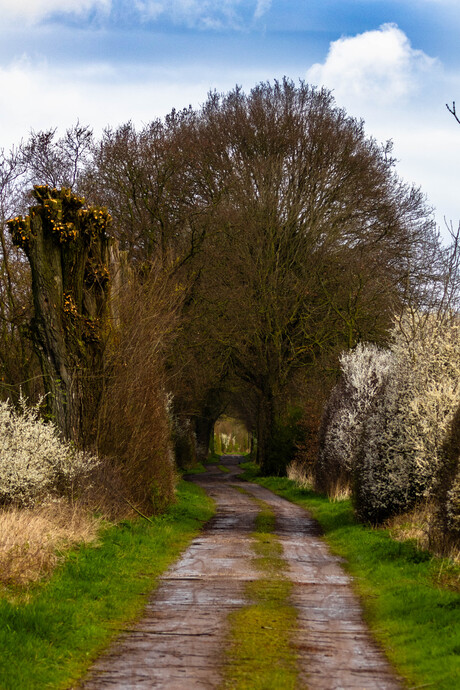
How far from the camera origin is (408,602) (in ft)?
31.6

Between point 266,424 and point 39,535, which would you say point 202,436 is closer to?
point 266,424

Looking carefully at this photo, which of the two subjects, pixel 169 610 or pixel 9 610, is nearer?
pixel 9 610

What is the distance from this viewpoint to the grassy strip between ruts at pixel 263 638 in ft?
21.4

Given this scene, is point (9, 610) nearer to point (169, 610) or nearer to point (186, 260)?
point (169, 610)

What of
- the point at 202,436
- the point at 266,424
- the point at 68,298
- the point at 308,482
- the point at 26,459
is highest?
the point at 68,298

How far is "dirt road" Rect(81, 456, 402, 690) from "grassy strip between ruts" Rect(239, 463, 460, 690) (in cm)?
23

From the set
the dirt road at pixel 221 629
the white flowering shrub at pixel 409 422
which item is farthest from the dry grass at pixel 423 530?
the dirt road at pixel 221 629

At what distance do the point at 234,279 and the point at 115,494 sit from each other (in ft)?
64.3

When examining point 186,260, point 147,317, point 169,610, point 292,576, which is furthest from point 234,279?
point 169,610

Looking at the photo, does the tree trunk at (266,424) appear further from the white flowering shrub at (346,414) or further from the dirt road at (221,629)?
the dirt road at (221,629)

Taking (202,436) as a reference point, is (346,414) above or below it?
above

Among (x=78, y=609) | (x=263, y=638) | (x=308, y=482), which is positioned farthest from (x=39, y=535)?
(x=308, y=482)

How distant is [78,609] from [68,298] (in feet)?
27.0

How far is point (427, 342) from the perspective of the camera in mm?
16266
